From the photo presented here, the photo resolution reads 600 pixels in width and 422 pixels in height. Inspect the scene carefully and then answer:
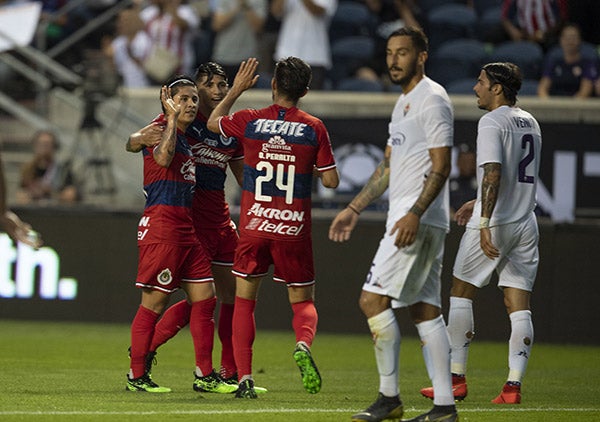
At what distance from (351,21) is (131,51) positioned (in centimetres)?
320

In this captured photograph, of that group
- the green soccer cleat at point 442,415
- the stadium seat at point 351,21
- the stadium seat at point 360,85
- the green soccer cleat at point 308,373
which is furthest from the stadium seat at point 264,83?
the green soccer cleat at point 442,415

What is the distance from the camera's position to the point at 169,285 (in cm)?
877

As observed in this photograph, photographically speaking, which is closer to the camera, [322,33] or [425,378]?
[425,378]

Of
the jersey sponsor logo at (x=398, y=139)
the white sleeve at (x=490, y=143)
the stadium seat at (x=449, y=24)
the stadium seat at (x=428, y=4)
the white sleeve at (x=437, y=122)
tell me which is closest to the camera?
the white sleeve at (x=437, y=122)

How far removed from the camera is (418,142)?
7.01 m

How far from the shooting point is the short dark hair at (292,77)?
8258 mm

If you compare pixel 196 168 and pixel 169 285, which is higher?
pixel 196 168

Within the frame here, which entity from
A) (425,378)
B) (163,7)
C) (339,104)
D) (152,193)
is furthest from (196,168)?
(163,7)

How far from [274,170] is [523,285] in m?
2.01

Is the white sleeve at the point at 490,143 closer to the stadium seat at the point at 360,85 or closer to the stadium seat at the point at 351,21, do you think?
the stadium seat at the point at 360,85

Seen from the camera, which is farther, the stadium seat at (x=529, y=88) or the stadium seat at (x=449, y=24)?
the stadium seat at (x=449, y=24)

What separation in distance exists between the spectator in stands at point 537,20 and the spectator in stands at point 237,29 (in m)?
3.60

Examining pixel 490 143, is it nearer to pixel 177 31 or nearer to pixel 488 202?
pixel 488 202

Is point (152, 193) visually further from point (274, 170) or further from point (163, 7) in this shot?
point (163, 7)
